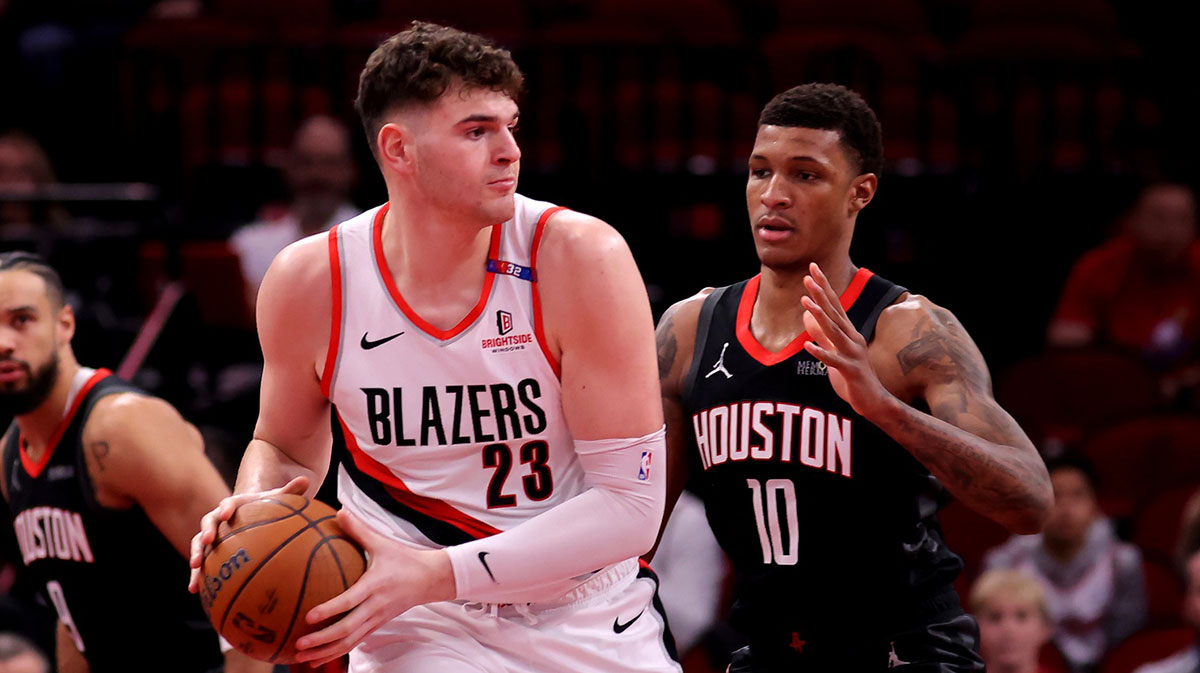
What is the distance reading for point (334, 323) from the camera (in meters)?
3.42

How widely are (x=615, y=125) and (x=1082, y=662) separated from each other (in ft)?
14.0

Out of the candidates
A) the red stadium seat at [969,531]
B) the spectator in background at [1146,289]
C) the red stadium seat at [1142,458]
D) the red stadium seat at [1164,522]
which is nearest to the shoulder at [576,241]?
the red stadium seat at [969,531]

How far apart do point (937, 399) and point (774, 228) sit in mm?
611

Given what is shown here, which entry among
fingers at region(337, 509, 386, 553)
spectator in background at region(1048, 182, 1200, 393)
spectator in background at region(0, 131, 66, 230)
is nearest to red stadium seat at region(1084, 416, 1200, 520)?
spectator in background at region(1048, 182, 1200, 393)

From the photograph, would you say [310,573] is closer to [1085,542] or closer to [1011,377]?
[1085,542]

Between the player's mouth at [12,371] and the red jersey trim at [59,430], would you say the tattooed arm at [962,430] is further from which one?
the player's mouth at [12,371]

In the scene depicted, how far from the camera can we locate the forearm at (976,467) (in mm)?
3395

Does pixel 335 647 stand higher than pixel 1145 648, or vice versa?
pixel 335 647

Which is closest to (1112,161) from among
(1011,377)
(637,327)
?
(1011,377)

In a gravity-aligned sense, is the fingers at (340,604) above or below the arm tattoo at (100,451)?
above

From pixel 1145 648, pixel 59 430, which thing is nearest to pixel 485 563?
pixel 59 430

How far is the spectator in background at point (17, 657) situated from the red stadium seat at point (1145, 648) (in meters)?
4.42

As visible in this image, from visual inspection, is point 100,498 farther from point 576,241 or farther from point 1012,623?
point 1012,623

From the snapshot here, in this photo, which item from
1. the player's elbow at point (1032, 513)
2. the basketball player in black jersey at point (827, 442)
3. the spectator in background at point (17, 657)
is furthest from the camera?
the spectator in background at point (17, 657)
